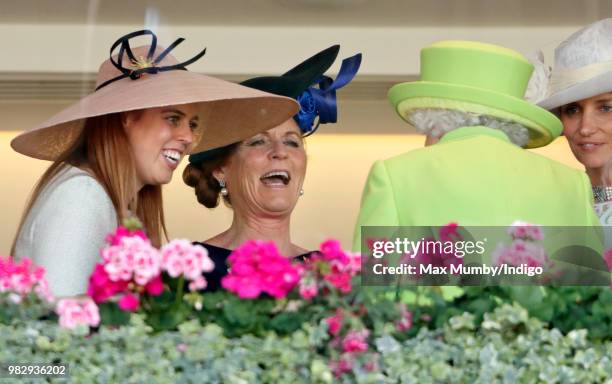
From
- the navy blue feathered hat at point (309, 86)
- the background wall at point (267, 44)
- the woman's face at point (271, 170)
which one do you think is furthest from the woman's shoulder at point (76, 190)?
the background wall at point (267, 44)

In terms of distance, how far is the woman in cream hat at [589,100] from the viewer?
3248 mm

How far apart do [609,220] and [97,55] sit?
2.71 metres

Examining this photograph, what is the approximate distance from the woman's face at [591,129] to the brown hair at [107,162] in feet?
4.01

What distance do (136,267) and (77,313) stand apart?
124 millimetres

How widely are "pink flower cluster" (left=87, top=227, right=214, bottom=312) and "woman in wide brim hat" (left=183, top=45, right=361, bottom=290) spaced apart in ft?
4.08

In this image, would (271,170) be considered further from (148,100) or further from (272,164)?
(148,100)

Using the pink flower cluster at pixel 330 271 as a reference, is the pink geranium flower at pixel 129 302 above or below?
below

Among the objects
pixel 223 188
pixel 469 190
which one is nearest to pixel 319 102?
pixel 223 188

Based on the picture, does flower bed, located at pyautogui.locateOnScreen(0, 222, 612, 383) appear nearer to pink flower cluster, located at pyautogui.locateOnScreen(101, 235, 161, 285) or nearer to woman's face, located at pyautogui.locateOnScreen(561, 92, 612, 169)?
pink flower cluster, located at pyautogui.locateOnScreen(101, 235, 161, 285)

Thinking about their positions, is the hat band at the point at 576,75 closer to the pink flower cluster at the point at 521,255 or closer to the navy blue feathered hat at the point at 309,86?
the navy blue feathered hat at the point at 309,86

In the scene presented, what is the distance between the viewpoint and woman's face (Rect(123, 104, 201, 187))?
267 cm

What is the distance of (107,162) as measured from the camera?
8.37ft

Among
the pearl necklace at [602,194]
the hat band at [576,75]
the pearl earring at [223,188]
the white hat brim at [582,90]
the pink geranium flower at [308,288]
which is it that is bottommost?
the pink geranium flower at [308,288]

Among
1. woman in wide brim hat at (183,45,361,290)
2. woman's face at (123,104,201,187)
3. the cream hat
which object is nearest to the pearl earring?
woman in wide brim hat at (183,45,361,290)
